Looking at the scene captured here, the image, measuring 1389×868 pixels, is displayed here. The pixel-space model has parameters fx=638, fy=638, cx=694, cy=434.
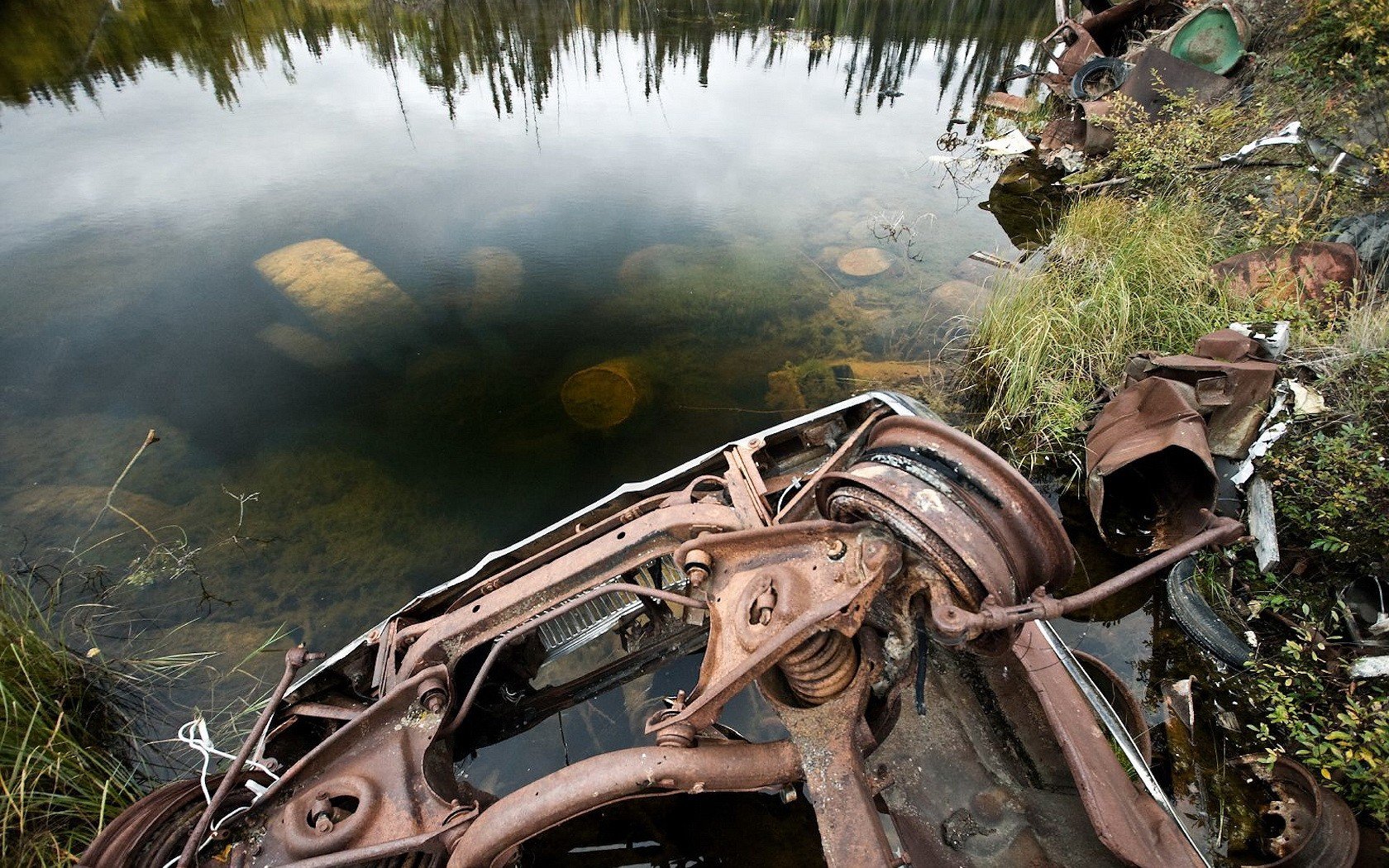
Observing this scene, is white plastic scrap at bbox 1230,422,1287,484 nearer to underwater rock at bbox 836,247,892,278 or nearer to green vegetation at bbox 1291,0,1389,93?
green vegetation at bbox 1291,0,1389,93

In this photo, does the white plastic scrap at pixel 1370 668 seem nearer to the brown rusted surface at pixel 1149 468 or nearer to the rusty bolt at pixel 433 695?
the brown rusted surface at pixel 1149 468

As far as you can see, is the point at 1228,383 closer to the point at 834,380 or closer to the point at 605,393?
the point at 834,380

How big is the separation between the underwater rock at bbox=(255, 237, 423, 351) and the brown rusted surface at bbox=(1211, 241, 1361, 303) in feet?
21.5

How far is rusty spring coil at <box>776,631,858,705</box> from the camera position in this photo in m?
1.91

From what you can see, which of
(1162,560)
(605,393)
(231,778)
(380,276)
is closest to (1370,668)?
(1162,560)

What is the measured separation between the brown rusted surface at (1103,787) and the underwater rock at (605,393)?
3429 millimetres

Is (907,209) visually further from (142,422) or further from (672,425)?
(142,422)

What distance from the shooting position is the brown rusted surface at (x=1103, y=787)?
1.95m

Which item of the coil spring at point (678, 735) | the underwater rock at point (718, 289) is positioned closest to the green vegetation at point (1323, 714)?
the coil spring at point (678, 735)

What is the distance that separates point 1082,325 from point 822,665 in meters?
4.09

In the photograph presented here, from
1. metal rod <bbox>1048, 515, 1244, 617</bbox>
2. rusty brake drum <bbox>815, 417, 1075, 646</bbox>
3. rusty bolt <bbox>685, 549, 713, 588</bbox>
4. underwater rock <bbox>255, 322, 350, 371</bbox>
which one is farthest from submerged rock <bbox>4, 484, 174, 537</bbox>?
metal rod <bbox>1048, 515, 1244, 617</bbox>

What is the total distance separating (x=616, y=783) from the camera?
196 centimetres

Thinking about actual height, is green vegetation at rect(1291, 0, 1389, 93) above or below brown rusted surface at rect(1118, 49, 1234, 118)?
above

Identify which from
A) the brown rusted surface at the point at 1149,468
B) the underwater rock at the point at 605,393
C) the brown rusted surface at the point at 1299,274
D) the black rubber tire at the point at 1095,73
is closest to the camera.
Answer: the brown rusted surface at the point at 1149,468
